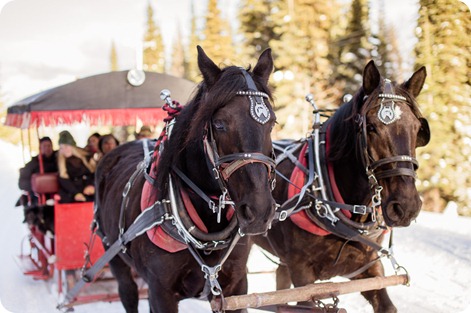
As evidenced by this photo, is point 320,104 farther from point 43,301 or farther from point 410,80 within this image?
point 410,80

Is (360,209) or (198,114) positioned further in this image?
(360,209)

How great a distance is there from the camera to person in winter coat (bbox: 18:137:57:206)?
6.88 meters

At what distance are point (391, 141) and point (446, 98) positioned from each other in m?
7.85

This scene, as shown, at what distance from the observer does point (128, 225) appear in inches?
140

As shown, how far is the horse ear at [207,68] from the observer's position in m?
2.62

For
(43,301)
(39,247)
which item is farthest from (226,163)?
(39,247)

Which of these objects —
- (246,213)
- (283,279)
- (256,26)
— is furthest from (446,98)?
(256,26)

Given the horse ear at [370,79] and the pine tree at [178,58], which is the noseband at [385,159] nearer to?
the horse ear at [370,79]

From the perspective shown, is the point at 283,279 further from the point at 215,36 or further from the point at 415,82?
the point at 215,36

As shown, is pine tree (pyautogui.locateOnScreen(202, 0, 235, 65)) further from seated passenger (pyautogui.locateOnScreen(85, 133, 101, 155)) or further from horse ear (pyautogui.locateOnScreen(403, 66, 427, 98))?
horse ear (pyautogui.locateOnScreen(403, 66, 427, 98))

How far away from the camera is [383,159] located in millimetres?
2951

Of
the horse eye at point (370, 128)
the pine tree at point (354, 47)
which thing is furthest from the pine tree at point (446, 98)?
the pine tree at point (354, 47)

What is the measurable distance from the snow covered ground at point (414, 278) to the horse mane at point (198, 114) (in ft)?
9.44

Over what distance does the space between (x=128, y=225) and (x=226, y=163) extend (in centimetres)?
150
